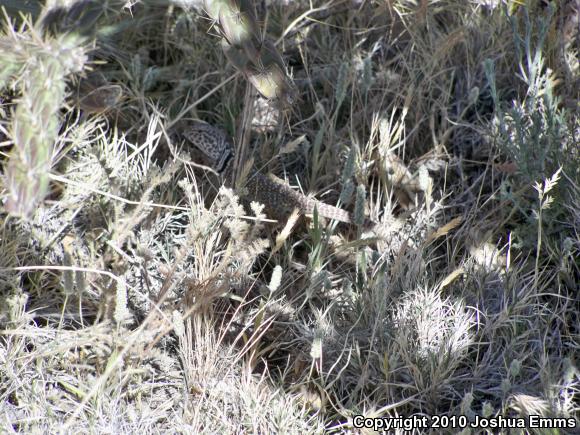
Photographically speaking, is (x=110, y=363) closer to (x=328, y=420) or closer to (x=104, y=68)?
(x=328, y=420)

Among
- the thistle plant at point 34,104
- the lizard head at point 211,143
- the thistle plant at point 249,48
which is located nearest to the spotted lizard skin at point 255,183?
the lizard head at point 211,143

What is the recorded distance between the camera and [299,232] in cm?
287

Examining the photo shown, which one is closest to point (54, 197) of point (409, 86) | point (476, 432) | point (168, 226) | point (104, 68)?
point (168, 226)

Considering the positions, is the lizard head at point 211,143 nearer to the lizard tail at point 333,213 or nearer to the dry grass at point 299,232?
the dry grass at point 299,232

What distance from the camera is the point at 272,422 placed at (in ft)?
7.22

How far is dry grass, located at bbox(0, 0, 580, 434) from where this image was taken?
2.19 meters

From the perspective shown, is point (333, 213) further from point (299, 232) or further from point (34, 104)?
point (34, 104)

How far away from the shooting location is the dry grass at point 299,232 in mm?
2186

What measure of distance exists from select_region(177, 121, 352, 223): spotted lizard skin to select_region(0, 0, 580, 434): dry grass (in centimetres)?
7

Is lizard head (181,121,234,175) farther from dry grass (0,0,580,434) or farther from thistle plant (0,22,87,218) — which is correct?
thistle plant (0,22,87,218)

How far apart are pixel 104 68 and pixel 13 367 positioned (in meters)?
1.42

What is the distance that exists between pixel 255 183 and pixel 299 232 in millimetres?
291

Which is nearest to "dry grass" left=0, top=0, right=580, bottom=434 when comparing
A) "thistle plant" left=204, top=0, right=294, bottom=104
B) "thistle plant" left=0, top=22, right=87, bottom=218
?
"thistle plant" left=0, top=22, right=87, bottom=218

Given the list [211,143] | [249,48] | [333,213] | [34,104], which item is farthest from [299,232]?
[34,104]
